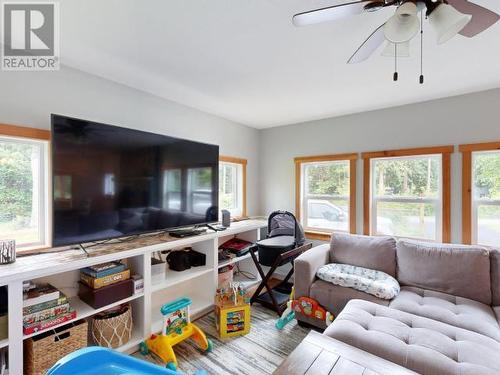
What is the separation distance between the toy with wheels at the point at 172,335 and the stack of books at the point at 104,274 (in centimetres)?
43

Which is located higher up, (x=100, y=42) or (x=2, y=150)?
(x=100, y=42)

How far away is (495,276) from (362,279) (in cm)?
103

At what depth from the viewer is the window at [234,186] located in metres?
3.57

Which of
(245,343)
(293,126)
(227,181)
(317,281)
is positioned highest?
(293,126)

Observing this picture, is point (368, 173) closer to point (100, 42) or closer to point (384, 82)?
point (384, 82)

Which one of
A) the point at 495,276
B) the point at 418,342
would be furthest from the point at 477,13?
the point at 495,276

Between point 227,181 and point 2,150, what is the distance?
2400 millimetres

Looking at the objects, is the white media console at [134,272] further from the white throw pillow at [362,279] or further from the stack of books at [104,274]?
the white throw pillow at [362,279]

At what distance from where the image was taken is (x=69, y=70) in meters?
1.98

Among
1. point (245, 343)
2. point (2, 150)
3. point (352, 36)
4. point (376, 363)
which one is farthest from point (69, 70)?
point (376, 363)

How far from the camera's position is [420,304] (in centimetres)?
191

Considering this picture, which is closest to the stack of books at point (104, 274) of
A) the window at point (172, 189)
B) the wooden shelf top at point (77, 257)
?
the wooden shelf top at point (77, 257)

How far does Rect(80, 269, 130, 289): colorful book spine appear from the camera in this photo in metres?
1.74

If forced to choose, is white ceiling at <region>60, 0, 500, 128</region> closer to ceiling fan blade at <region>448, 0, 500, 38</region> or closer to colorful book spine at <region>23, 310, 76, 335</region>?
ceiling fan blade at <region>448, 0, 500, 38</region>
